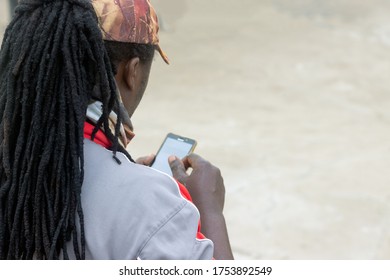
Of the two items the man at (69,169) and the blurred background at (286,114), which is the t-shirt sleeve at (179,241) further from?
the blurred background at (286,114)

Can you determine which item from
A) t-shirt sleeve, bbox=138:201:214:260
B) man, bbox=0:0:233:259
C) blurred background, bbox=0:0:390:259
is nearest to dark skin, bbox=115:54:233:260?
man, bbox=0:0:233:259

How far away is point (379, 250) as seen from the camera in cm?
527

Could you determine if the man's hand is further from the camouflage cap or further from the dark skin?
the camouflage cap

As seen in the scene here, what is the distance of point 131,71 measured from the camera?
2.16 m

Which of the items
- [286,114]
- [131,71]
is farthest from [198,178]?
[286,114]

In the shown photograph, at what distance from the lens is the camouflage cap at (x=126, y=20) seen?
6.91ft

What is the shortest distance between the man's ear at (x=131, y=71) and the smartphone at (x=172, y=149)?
0.55 meters

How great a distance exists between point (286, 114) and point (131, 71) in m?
5.09

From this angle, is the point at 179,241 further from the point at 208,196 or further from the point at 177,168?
the point at 177,168

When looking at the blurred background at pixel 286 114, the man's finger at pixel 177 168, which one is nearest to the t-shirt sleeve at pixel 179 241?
the man's finger at pixel 177 168

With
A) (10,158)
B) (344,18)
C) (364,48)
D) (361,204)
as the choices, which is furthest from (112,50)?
(344,18)

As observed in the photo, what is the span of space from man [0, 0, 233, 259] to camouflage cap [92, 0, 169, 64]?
50 millimetres

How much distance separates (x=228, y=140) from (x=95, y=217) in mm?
4809

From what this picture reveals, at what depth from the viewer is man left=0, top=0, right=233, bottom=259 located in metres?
1.94
